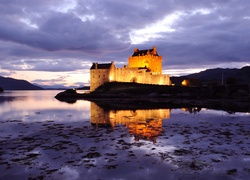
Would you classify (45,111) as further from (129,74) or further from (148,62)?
(148,62)

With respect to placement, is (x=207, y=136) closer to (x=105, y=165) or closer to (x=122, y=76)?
(x=105, y=165)

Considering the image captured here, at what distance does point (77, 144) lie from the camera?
1270cm

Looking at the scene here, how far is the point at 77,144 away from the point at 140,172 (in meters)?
5.22

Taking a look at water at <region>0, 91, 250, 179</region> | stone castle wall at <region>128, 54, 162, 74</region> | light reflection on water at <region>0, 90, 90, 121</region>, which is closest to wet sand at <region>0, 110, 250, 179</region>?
water at <region>0, 91, 250, 179</region>

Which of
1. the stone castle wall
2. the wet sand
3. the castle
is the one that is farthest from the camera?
the stone castle wall

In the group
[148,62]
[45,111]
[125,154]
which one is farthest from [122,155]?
[148,62]

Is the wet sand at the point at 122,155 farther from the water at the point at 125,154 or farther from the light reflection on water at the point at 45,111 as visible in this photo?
the light reflection on water at the point at 45,111

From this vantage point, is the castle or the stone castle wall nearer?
the castle

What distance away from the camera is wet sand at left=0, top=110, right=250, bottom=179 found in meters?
8.38

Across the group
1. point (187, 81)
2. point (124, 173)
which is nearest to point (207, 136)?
point (124, 173)

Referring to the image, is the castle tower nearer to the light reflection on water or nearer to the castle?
the castle

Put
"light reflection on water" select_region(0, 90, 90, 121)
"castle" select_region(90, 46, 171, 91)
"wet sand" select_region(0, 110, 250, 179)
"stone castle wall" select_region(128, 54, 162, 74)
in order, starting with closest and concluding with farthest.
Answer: "wet sand" select_region(0, 110, 250, 179), "light reflection on water" select_region(0, 90, 90, 121), "castle" select_region(90, 46, 171, 91), "stone castle wall" select_region(128, 54, 162, 74)

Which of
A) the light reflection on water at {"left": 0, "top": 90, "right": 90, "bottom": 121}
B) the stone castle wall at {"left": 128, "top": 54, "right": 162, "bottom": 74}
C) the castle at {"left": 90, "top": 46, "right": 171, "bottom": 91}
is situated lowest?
the light reflection on water at {"left": 0, "top": 90, "right": 90, "bottom": 121}

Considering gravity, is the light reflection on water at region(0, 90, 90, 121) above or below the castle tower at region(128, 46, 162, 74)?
below
